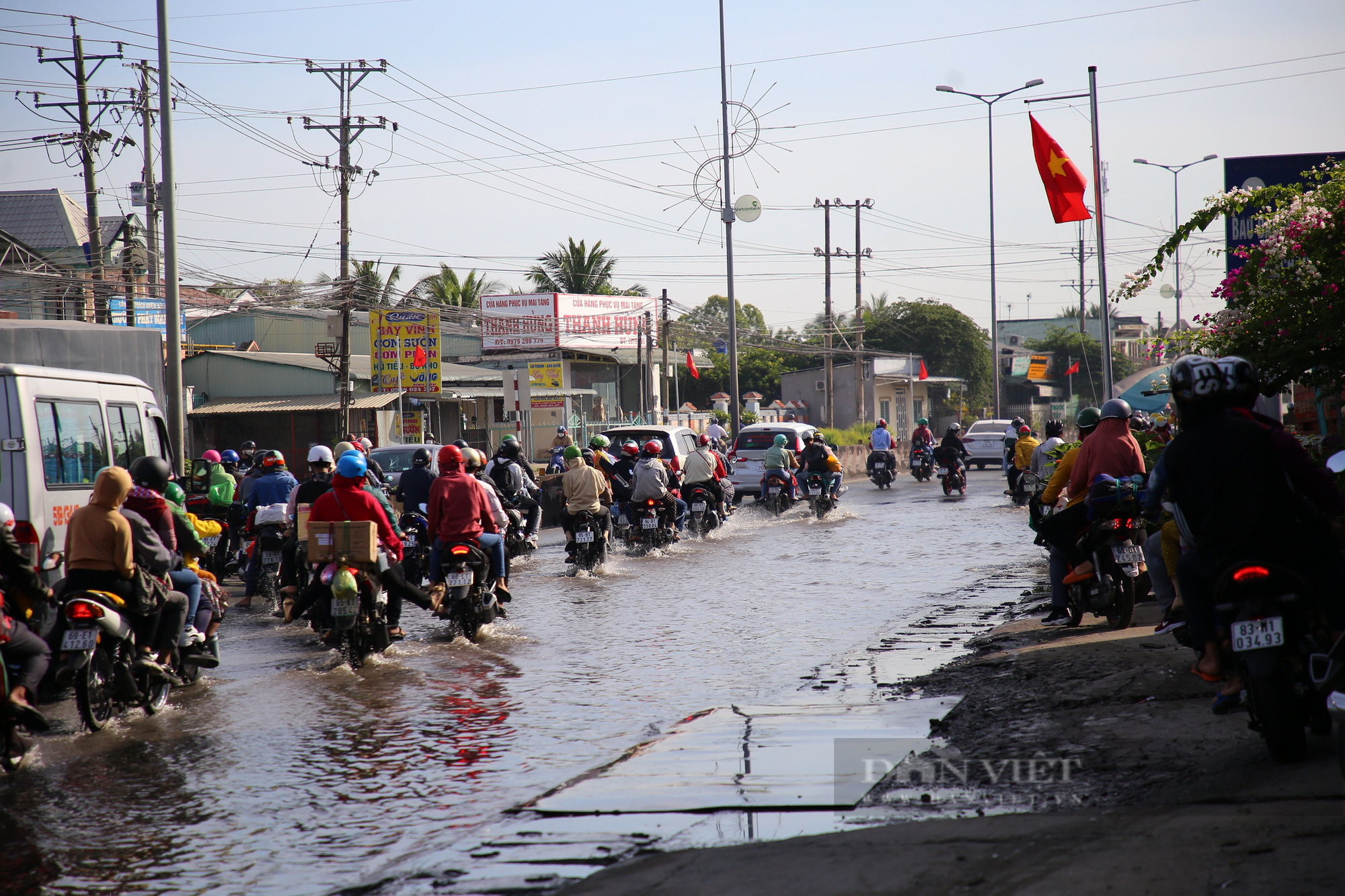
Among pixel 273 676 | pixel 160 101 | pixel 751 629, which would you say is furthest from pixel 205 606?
pixel 160 101

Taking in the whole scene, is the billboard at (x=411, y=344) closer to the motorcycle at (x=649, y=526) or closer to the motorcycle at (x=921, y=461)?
the motorcycle at (x=921, y=461)

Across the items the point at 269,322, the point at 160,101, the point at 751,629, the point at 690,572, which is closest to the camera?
the point at 751,629

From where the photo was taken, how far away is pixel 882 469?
105 ft

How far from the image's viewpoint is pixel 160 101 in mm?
18375

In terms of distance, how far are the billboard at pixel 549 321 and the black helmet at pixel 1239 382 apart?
4047cm

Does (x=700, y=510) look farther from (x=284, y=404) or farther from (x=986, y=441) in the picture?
(x=986, y=441)

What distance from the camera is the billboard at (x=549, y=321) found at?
154 ft

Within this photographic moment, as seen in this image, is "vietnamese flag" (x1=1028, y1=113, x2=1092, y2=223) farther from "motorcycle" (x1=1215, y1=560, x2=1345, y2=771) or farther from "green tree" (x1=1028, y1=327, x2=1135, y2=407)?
"green tree" (x1=1028, y1=327, x2=1135, y2=407)

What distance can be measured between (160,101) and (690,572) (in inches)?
439

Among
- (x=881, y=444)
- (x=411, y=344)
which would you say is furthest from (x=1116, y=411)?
(x=411, y=344)

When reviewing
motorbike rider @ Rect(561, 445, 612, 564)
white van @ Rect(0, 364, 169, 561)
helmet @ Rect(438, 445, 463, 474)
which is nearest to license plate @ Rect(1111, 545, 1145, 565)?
helmet @ Rect(438, 445, 463, 474)

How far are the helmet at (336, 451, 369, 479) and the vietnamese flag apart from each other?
14452mm

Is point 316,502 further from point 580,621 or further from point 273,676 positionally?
point 580,621

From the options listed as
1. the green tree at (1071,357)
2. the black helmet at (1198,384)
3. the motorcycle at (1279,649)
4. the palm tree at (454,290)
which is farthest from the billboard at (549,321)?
the green tree at (1071,357)
